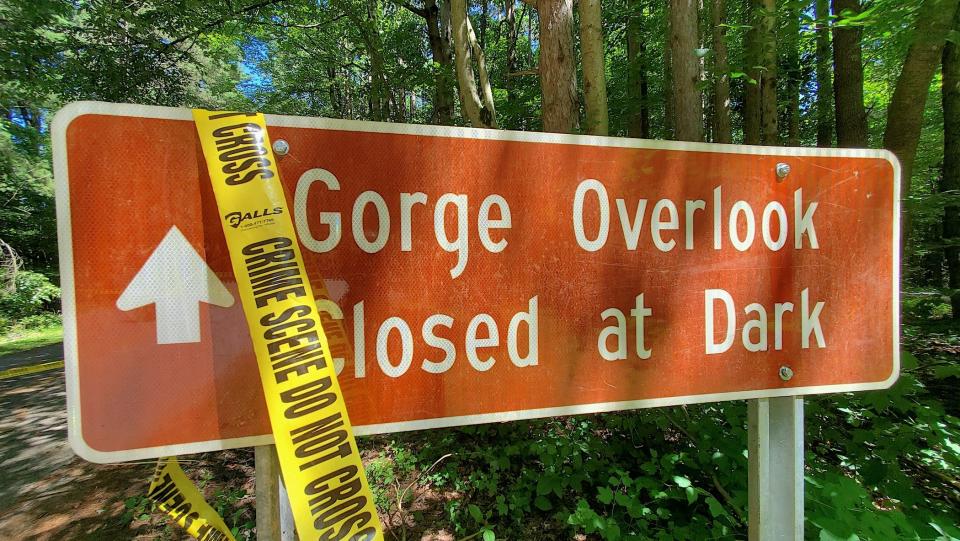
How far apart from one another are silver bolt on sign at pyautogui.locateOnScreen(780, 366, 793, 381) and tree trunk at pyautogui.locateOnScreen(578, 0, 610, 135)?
7.05ft

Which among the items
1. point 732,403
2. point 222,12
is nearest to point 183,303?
point 732,403

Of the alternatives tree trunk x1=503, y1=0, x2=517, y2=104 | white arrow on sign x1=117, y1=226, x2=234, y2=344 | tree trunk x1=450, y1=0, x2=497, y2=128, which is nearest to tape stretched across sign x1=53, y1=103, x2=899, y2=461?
white arrow on sign x1=117, y1=226, x2=234, y2=344

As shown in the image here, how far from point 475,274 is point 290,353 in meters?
0.43

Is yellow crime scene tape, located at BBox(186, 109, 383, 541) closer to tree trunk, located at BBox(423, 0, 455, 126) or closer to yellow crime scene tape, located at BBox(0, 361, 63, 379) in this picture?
tree trunk, located at BBox(423, 0, 455, 126)

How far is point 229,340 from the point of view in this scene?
2.79 feet

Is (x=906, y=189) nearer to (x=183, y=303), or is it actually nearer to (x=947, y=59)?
(x=947, y=59)

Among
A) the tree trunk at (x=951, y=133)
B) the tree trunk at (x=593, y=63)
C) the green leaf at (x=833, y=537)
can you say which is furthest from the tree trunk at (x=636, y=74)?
the green leaf at (x=833, y=537)

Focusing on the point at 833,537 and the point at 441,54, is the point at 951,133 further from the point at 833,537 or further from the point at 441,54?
the point at 441,54

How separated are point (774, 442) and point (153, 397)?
1566 mm

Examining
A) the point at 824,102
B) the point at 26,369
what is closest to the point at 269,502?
the point at 26,369

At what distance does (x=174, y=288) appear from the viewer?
829 mm

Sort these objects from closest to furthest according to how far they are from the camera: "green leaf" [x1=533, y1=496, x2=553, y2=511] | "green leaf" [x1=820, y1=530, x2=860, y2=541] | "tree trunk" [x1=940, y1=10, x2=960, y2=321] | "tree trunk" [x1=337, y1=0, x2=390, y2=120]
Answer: "green leaf" [x1=820, y1=530, x2=860, y2=541]
"green leaf" [x1=533, y1=496, x2=553, y2=511]
"tree trunk" [x1=940, y1=10, x2=960, y2=321]
"tree trunk" [x1=337, y1=0, x2=390, y2=120]

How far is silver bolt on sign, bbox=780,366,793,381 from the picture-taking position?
3.80 feet

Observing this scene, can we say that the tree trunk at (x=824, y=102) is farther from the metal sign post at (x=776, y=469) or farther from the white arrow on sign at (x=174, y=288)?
the white arrow on sign at (x=174, y=288)
